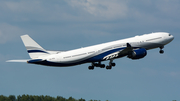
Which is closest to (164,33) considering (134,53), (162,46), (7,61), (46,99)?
(162,46)

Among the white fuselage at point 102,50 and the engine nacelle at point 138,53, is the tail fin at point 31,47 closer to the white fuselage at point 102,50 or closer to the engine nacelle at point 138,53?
the white fuselage at point 102,50

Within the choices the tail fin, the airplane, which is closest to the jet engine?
the airplane

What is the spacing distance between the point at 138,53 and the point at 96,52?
993 cm

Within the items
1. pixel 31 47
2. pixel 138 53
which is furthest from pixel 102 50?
pixel 31 47

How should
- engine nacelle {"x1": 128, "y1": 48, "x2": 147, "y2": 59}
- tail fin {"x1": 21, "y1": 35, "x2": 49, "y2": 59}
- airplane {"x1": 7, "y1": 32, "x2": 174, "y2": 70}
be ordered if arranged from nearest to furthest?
airplane {"x1": 7, "y1": 32, "x2": 174, "y2": 70} → tail fin {"x1": 21, "y1": 35, "x2": 49, "y2": 59} → engine nacelle {"x1": 128, "y1": 48, "x2": 147, "y2": 59}

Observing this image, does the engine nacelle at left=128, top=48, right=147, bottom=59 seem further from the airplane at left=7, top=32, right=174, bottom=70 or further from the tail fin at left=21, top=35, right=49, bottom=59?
the tail fin at left=21, top=35, right=49, bottom=59

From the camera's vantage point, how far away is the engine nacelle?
4218 inches

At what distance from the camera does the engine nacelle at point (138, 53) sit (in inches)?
4218

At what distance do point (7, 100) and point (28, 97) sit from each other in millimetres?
14820

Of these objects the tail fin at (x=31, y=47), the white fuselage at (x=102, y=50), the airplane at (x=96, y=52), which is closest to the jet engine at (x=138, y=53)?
the airplane at (x=96, y=52)

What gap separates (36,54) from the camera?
105 m

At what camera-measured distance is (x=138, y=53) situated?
352 ft

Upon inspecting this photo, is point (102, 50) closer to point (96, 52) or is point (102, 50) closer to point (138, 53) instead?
point (96, 52)

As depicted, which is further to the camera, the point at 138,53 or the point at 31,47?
the point at 138,53
